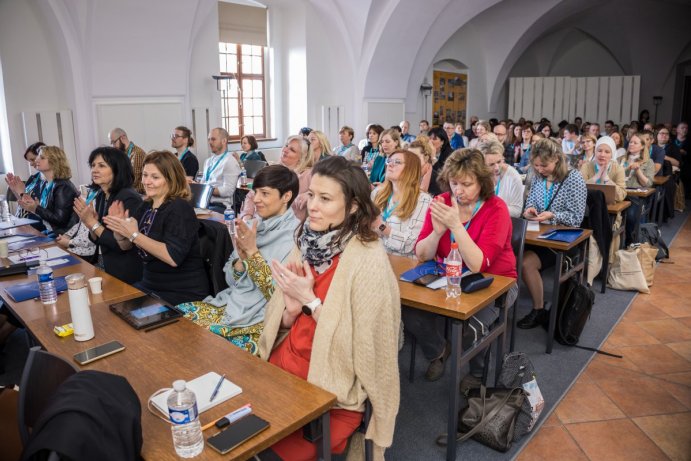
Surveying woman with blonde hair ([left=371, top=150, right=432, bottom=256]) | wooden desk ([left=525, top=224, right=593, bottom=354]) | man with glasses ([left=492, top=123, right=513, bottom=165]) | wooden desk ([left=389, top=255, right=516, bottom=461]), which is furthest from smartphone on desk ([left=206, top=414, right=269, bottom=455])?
man with glasses ([left=492, top=123, right=513, bottom=165])

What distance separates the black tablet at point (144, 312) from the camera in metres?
2.25

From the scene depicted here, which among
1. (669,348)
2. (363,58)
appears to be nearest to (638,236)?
(669,348)

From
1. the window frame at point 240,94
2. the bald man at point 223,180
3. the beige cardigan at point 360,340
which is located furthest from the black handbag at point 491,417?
the window frame at point 240,94

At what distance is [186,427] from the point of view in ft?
4.63

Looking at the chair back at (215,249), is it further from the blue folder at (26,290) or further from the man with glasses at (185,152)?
the man with glasses at (185,152)

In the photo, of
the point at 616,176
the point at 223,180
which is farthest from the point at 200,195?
the point at 616,176

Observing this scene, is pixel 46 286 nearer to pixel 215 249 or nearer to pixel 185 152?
pixel 215 249

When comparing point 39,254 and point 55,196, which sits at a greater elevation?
point 55,196

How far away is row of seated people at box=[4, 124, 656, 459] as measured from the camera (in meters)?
1.88

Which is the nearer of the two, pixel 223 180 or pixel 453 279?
pixel 453 279

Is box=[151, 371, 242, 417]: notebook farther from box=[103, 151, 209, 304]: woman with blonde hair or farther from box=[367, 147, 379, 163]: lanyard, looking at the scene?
box=[367, 147, 379, 163]: lanyard

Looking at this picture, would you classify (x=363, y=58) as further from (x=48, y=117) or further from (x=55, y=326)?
(x=55, y=326)

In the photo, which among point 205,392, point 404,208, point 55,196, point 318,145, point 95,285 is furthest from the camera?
point 318,145

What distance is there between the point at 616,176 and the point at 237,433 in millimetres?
5135
